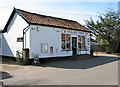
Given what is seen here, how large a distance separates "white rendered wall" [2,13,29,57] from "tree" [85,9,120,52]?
15733 mm

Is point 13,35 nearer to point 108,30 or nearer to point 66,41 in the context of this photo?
point 66,41

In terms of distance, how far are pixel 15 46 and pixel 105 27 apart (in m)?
17.0

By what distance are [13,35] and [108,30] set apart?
1674 cm

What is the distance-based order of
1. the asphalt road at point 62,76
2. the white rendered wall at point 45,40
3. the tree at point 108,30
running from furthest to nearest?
the tree at point 108,30, the white rendered wall at point 45,40, the asphalt road at point 62,76

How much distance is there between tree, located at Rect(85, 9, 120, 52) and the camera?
74.6 ft

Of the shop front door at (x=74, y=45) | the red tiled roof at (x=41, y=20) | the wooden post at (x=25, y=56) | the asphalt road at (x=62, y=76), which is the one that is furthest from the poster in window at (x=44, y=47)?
the shop front door at (x=74, y=45)

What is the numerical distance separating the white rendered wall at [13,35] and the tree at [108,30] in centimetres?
1573

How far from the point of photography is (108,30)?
75.5ft

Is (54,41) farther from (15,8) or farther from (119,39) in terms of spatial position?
(119,39)

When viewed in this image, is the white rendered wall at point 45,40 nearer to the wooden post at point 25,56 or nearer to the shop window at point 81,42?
the wooden post at point 25,56

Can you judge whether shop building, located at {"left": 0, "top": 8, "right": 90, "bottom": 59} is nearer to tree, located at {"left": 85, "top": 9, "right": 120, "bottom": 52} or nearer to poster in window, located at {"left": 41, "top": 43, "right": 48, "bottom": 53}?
poster in window, located at {"left": 41, "top": 43, "right": 48, "bottom": 53}

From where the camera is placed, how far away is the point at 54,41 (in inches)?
545

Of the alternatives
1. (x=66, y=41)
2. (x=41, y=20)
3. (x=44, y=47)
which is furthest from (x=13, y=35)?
(x=66, y=41)

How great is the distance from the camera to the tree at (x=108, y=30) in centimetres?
2273
